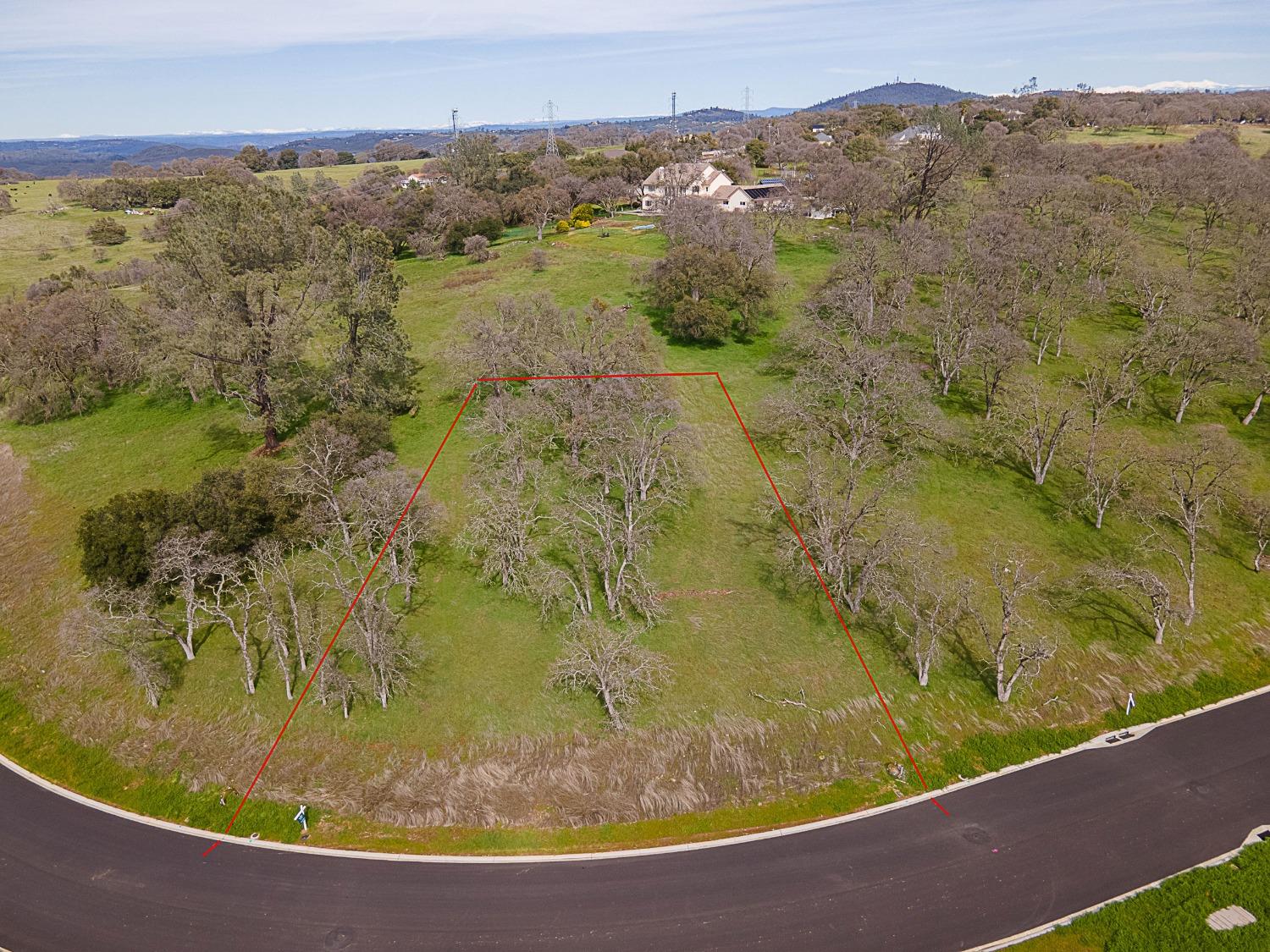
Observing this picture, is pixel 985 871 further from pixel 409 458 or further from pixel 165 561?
pixel 409 458

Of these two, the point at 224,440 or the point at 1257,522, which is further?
the point at 224,440

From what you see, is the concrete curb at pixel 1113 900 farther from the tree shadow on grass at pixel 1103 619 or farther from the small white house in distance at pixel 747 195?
the small white house in distance at pixel 747 195

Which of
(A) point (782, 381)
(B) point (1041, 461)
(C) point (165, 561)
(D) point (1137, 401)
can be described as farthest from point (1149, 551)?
(C) point (165, 561)

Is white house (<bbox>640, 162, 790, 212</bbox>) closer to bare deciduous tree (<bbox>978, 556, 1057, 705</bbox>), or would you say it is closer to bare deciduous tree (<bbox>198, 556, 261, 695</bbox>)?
bare deciduous tree (<bbox>978, 556, 1057, 705</bbox>)

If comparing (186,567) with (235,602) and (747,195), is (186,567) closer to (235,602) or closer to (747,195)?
(235,602)

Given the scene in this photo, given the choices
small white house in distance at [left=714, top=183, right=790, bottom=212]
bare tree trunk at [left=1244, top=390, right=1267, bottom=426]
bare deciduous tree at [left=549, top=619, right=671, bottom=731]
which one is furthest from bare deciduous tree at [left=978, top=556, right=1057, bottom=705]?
small white house in distance at [left=714, top=183, right=790, bottom=212]

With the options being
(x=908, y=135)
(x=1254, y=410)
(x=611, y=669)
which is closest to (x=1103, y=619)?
(x=611, y=669)

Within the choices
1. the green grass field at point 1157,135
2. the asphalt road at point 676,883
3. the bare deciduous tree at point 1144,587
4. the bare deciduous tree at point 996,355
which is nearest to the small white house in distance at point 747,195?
the bare deciduous tree at point 996,355
